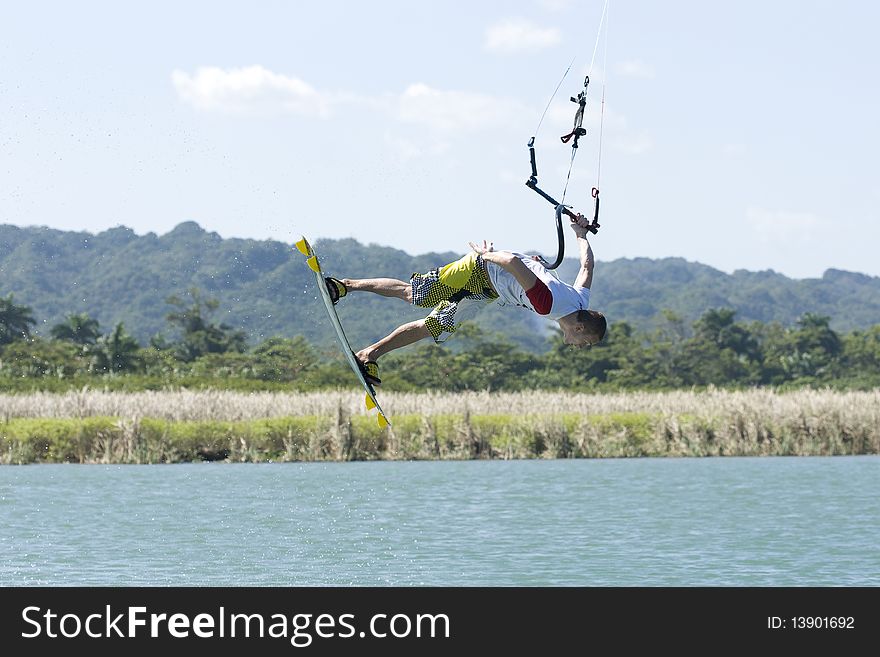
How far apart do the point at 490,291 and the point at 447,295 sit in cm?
36

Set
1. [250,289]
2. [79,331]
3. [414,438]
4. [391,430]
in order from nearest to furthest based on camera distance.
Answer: [391,430], [414,438], [79,331], [250,289]

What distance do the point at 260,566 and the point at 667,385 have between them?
1733 inches

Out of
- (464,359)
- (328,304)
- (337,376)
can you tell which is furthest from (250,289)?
(328,304)

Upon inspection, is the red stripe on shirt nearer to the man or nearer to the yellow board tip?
the man

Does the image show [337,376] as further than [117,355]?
No

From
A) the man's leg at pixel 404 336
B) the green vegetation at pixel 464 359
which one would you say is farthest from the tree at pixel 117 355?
the man's leg at pixel 404 336

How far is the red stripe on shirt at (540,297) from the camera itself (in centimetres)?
1139

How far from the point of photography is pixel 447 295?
12.1 m

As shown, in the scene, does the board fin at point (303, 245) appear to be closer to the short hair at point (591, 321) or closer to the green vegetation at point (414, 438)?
the short hair at point (591, 321)

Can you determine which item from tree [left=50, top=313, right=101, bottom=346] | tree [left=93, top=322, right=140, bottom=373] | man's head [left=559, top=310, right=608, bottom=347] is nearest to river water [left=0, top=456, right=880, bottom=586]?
man's head [left=559, top=310, right=608, bottom=347]

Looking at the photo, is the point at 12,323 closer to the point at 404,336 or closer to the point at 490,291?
the point at 404,336

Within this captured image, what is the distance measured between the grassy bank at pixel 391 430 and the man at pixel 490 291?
20.1 m
